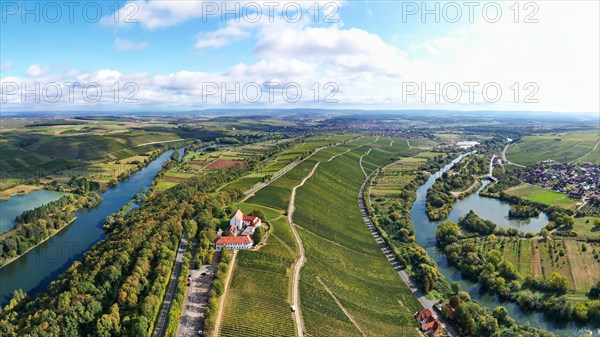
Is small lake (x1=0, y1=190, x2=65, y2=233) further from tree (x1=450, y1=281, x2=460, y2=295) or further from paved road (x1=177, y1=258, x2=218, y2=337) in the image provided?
tree (x1=450, y1=281, x2=460, y2=295)

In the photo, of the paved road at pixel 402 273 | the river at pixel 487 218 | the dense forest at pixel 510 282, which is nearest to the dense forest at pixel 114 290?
the paved road at pixel 402 273

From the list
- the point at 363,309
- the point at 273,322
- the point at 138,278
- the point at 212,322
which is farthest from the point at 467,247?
the point at 138,278

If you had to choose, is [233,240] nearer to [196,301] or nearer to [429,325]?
[196,301]

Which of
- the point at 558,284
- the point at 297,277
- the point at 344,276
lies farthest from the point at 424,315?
the point at 558,284

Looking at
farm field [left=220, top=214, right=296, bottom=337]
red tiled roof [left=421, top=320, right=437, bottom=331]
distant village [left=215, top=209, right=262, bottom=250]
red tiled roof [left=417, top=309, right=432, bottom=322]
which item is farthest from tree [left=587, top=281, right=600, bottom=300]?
distant village [left=215, top=209, right=262, bottom=250]

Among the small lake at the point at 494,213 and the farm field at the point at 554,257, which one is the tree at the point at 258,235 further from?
the small lake at the point at 494,213

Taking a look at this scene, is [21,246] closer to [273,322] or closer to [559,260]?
[273,322]

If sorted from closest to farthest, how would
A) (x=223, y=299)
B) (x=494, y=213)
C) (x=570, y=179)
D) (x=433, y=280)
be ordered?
(x=223, y=299), (x=433, y=280), (x=494, y=213), (x=570, y=179)
